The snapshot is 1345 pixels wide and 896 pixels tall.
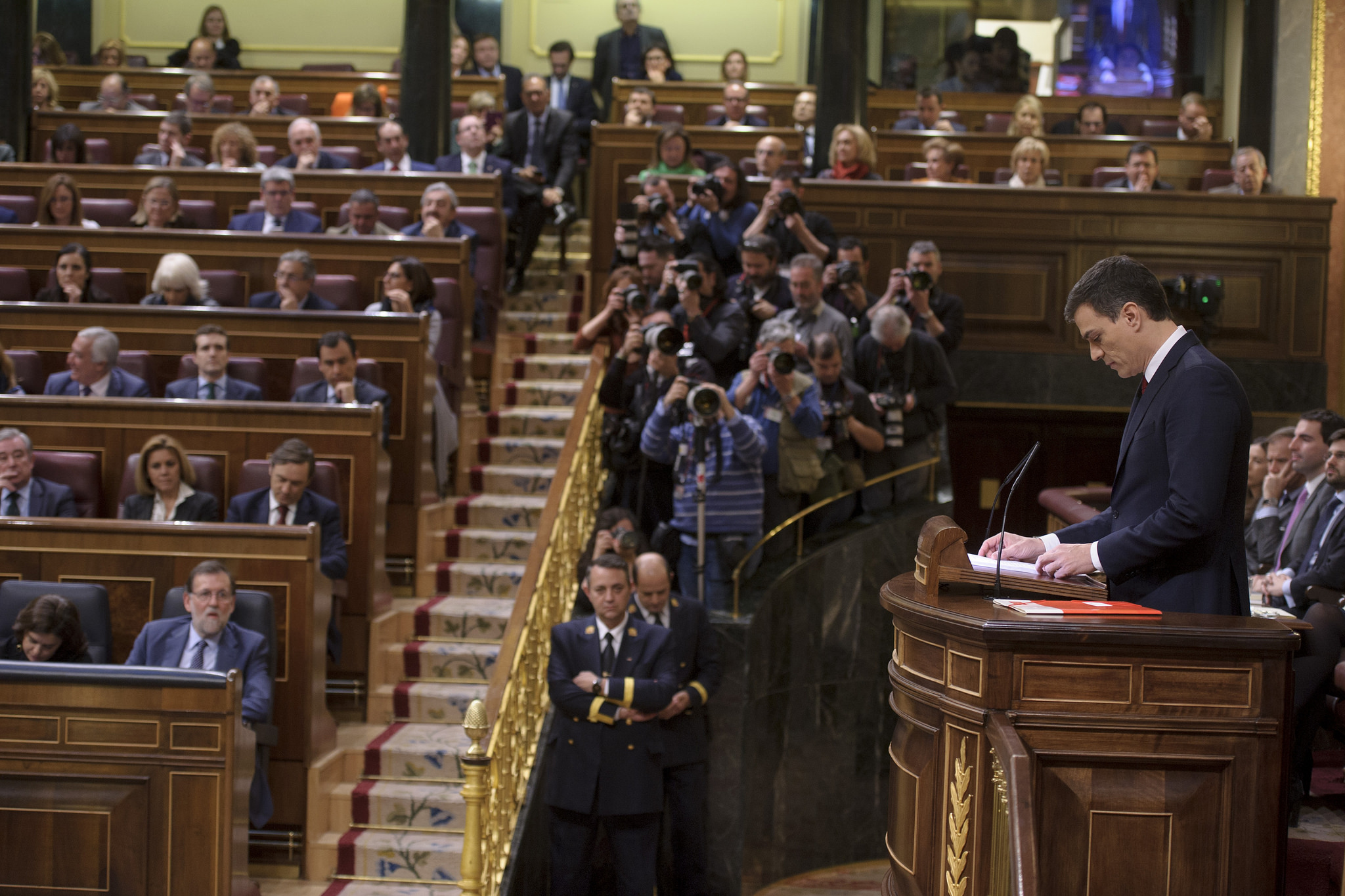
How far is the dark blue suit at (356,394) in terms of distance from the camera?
4.91 metres

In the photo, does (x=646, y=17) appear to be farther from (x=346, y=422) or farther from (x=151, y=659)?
(x=151, y=659)

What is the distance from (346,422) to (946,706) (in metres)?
3.13

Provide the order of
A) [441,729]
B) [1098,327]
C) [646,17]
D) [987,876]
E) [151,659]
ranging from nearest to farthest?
1. [987,876]
2. [1098,327]
3. [151,659]
4. [441,729]
5. [646,17]

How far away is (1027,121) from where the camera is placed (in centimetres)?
789

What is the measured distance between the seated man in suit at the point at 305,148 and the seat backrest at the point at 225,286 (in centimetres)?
136

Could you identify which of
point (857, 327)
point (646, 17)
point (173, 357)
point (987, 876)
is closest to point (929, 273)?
point (857, 327)

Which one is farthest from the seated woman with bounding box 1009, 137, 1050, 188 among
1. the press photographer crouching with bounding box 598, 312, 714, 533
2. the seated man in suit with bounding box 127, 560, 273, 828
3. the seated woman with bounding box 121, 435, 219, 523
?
the seated man in suit with bounding box 127, 560, 273, 828

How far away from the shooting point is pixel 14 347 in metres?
5.30

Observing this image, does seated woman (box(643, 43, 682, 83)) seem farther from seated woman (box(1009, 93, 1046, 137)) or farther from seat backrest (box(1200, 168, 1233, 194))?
seat backrest (box(1200, 168, 1233, 194))

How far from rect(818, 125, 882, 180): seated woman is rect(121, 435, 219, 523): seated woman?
11.9 ft

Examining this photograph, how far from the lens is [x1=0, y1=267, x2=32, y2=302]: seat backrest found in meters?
5.78

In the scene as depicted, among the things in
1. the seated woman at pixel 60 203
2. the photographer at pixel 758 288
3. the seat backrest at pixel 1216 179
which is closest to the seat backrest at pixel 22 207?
the seated woman at pixel 60 203

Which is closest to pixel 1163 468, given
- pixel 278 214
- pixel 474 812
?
pixel 474 812

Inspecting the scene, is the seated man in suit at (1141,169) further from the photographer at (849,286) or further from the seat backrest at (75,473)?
the seat backrest at (75,473)
